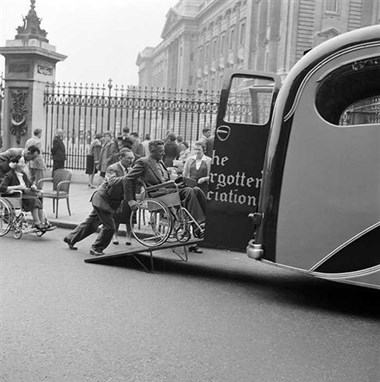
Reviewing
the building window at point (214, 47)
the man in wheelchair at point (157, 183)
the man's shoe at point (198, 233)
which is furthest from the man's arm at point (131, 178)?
the building window at point (214, 47)

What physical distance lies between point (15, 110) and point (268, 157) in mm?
13887

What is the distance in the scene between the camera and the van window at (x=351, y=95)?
656 cm

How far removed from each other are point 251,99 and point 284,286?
2.38 meters

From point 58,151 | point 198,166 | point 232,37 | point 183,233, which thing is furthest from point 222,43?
point 183,233

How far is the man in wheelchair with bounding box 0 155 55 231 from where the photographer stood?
1113 centimetres

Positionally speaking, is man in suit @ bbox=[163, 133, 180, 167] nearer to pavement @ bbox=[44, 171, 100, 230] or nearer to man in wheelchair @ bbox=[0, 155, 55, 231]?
pavement @ bbox=[44, 171, 100, 230]

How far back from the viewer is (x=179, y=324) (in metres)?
6.13

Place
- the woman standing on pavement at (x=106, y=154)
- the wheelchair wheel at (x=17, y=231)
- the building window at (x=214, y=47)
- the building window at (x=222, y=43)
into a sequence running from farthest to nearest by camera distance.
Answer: the building window at (x=214, y=47) → the building window at (x=222, y=43) → the woman standing on pavement at (x=106, y=154) → the wheelchair wheel at (x=17, y=231)

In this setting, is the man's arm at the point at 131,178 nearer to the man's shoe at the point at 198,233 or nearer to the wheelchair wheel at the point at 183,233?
the wheelchair wheel at the point at 183,233

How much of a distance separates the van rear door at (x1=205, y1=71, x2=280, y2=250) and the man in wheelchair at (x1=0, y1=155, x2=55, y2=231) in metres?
4.04

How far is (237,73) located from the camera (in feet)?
26.3

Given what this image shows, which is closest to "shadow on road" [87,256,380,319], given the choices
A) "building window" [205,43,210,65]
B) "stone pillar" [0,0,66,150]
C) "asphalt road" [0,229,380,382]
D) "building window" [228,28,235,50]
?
"asphalt road" [0,229,380,382]

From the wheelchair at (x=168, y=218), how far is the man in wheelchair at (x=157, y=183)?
81mm

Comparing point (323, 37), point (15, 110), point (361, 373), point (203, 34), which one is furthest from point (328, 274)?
point (203, 34)
